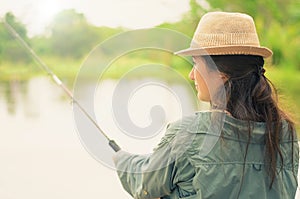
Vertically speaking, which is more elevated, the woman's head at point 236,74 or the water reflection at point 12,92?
the water reflection at point 12,92

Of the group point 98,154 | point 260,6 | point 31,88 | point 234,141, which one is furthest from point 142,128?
point 260,6

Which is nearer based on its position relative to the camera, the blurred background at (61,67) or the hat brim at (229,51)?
the hat brim at (229,51)

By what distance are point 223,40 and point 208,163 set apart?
232 millimetres

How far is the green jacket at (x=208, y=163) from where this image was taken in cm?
101

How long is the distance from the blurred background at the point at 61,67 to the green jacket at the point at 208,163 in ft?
3.07

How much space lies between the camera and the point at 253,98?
3.50 ft

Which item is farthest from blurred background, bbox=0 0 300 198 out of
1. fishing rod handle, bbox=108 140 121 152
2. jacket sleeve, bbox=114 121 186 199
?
jacket sleeve, bbox=114 121 186 199

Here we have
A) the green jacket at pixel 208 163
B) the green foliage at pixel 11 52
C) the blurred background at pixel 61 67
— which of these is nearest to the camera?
the green jacket at pixel 208 163

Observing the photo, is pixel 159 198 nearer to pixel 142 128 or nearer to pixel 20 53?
pixel 142 128

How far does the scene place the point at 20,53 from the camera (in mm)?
4145

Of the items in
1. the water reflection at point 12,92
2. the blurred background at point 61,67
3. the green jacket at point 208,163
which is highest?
Result: the water reflection at point 12,92

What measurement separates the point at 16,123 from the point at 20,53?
22.4 inches

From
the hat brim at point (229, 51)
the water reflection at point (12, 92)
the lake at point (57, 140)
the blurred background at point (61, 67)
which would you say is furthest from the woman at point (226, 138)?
the water reflection at point (12, 92)

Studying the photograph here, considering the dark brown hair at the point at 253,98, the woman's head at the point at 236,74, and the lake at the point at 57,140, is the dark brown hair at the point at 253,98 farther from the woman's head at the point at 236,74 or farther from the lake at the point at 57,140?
the lake at the point at 57,140
